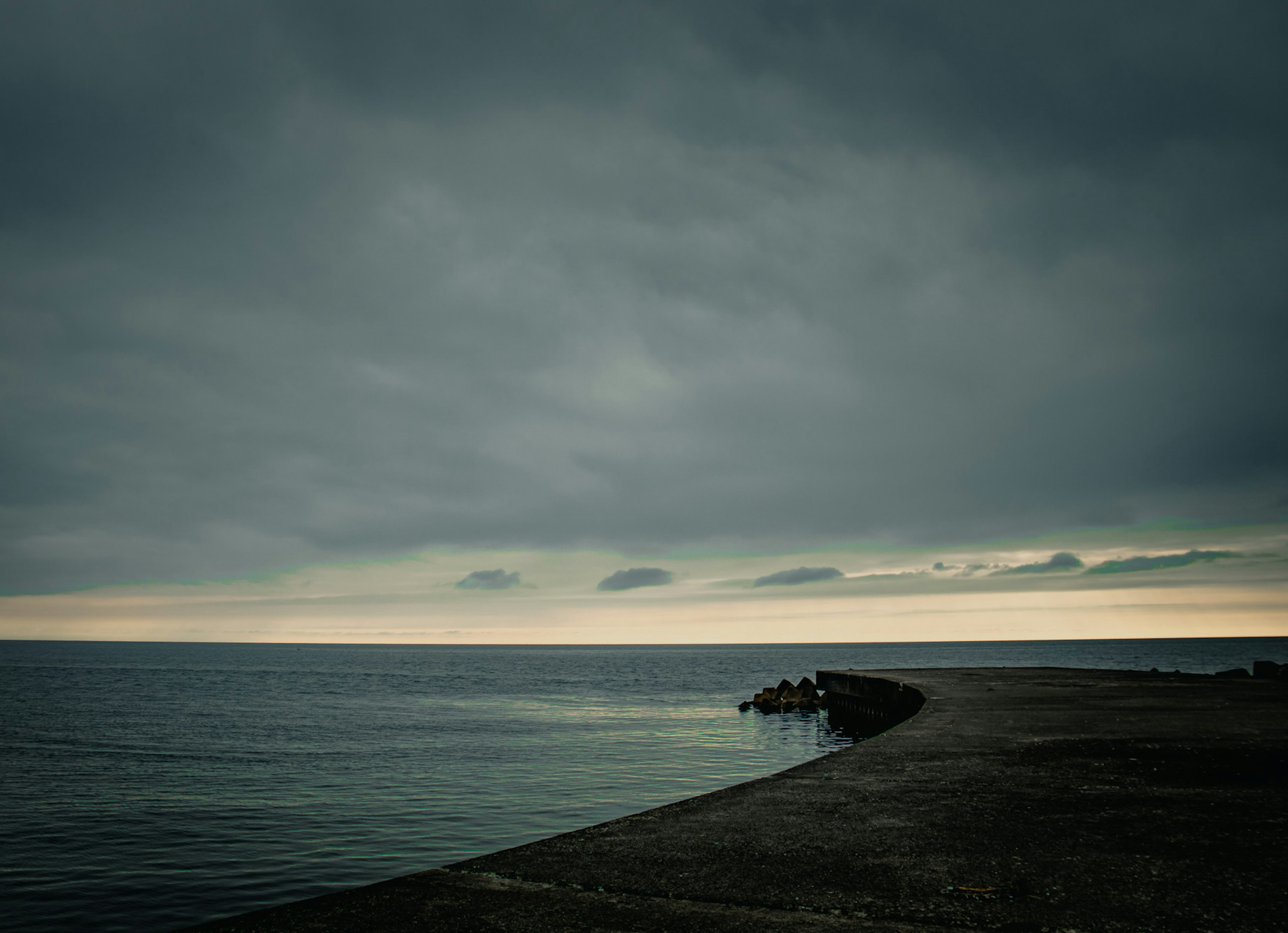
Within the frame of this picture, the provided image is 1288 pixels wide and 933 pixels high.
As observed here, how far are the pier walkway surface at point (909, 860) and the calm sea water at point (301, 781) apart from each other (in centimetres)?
695

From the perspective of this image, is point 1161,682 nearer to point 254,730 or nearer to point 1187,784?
point 1187,784

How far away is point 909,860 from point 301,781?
18.6 metres

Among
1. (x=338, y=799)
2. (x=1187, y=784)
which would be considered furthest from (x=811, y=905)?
(x=338, y=799)

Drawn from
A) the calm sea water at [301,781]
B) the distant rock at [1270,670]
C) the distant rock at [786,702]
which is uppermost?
the distant rock at [1270,670]

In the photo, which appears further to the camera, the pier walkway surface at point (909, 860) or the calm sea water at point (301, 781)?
the calm sea water at point (301, 781)

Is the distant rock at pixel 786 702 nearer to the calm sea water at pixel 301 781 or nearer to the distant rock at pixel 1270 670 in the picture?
the calm sea water at pixel 301 781

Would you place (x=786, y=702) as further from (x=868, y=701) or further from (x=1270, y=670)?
(x=1270, y=670)

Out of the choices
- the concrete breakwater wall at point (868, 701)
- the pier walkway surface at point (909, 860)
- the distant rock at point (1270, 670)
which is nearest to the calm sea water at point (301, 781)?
the concrete breakwater wall at point (868, 701)

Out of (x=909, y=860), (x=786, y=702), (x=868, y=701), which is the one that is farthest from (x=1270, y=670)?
A: (x=909, y=860)

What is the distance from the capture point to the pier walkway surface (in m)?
4.66

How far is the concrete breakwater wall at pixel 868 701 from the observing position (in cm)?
2519

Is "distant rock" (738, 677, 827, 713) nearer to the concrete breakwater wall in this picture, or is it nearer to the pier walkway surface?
the concrete breakwater wall

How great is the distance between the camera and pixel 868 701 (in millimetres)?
32031

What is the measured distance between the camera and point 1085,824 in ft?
22.8
